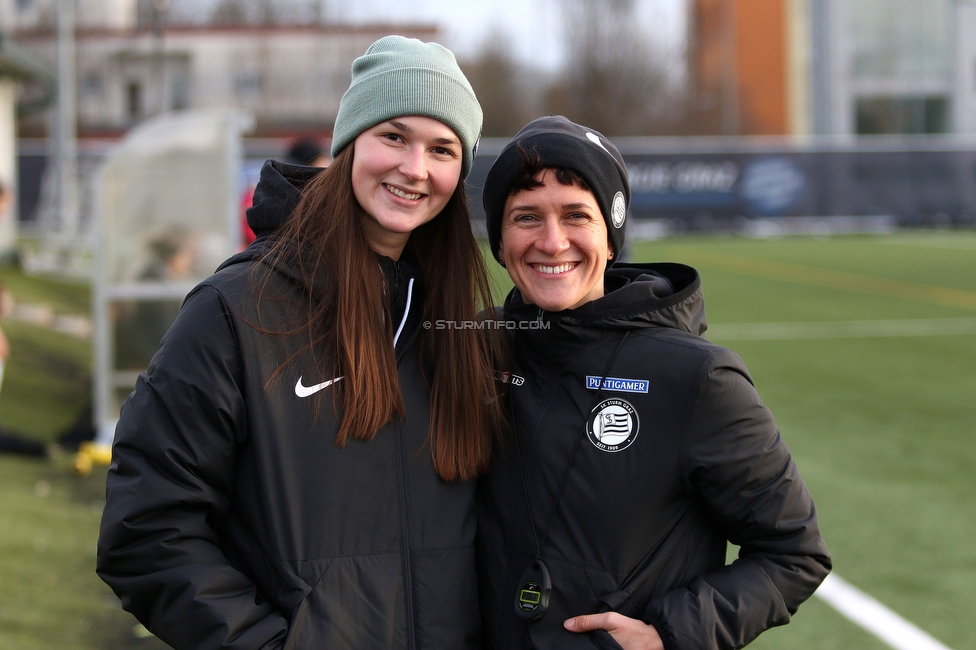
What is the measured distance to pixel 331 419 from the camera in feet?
5.90

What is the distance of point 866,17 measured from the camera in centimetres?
4303

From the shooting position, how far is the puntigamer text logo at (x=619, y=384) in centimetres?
190

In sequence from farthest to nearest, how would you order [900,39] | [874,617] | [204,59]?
[204,59], [900,39], [874,617]

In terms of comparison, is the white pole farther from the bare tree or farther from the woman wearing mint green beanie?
the bare tree

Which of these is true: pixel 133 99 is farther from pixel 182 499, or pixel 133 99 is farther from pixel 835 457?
pixel 182 499

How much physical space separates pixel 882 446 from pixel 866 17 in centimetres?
4149

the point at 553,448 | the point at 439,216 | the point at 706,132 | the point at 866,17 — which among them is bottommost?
the point at 553,448

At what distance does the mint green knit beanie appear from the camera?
1.94m

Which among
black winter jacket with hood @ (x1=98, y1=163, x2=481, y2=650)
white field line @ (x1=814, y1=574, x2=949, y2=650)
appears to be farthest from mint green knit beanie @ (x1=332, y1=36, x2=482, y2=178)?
white field line @ (x1=814, y1=574, x2=949, y2=650)

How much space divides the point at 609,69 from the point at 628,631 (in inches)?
1976

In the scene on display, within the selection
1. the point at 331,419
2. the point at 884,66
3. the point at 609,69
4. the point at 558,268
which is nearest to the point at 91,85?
the point at 609,69

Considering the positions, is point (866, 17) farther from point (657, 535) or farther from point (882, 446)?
point (657, 535)

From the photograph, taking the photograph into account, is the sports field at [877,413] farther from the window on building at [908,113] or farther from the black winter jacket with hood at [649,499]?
the window on building at [908,113]

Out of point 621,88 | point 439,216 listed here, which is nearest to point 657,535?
point 439,216
